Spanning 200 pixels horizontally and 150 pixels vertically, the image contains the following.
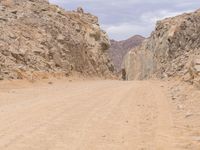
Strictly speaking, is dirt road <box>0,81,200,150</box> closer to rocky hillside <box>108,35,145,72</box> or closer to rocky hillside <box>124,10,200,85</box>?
rocky hillside <box>124,10,200,85</box>

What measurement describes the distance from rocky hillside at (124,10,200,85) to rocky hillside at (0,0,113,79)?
18.7 feet

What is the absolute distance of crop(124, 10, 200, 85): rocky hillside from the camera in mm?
34297

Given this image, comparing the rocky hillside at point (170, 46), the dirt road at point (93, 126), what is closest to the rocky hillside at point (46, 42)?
the rocky hillside at point (170, 46)

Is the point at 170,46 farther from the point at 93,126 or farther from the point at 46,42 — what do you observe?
the point at 93,126

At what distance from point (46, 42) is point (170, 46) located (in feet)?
50.4

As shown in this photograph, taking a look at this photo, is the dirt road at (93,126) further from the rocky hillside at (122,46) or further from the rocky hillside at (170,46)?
the rocky hillside at (122,46)

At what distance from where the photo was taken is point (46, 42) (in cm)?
3238

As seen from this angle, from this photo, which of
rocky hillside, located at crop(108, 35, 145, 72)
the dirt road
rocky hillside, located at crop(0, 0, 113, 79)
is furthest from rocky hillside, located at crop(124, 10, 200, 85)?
rocky hillside, located at crop(108, 35, 145, 72)

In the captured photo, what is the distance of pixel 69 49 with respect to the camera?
35.4 m

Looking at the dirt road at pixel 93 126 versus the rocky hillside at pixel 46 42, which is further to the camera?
the rocky hillside at pixel 46 42

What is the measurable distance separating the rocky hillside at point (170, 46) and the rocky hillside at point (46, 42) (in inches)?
225

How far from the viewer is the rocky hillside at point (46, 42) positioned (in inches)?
1075

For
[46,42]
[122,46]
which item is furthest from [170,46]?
[122,46]

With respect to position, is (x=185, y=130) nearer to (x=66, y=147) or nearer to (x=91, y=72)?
(x=66, y=147)
